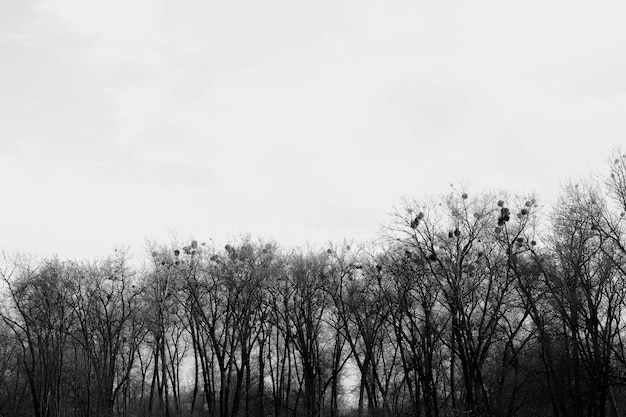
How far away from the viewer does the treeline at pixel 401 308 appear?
85.8ft

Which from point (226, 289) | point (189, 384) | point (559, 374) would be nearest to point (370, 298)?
point (226, 289)

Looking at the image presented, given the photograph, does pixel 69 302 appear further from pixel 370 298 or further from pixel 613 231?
pixel 613 231

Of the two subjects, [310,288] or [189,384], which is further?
[189,384]

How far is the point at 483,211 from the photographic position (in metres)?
26.6

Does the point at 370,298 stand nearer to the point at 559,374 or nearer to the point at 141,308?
the point at 559,374

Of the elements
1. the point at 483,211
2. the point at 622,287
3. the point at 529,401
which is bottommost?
the point at 529,401

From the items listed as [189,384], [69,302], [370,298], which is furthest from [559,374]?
[189,384]

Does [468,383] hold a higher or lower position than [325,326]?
lower

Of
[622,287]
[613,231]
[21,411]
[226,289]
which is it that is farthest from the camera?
[21,411]

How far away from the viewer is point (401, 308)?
30547 mm

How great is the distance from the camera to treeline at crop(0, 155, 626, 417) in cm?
2614

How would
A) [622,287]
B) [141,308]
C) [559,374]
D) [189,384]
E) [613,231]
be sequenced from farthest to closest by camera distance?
[189,384], [141,308], [559,374], [622,287], [613,231]

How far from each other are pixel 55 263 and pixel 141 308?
19.4ft

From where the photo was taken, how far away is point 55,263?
36375mm
